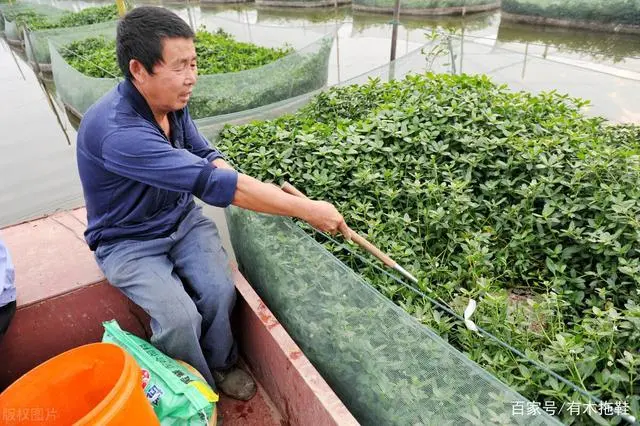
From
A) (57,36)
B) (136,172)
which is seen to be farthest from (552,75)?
(57,36)

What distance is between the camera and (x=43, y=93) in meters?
10.4

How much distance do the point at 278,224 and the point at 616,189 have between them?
6.21ft

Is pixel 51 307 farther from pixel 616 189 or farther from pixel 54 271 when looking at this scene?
pixel 616 189

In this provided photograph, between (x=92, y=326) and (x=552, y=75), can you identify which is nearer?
(x=92, y=326)

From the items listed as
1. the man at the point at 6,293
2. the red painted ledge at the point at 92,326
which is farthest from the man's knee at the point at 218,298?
the man at the point at 6,293

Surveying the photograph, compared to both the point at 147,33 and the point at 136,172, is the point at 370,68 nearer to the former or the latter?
the point at 147,33

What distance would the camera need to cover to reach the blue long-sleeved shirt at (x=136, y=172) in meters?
2.01

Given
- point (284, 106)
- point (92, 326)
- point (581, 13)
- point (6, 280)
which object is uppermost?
point (581, 13)

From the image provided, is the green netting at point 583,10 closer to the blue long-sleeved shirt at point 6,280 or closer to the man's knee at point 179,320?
the man's knee at point 179,320

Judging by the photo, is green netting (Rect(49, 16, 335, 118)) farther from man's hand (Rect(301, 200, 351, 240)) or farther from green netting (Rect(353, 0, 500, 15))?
green netting (Rect(353, 0, 500, 15))

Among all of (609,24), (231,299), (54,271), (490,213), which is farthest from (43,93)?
(609,24)

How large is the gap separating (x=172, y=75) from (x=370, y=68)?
8.52 meters

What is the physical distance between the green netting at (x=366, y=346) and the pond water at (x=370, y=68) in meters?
4.15

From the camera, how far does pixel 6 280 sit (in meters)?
2.28
